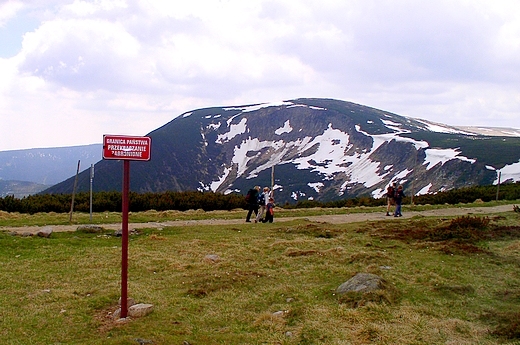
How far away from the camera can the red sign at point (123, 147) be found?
9469 millimetres

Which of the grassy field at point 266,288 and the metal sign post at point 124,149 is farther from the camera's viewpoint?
the metal sign post at point 124,149

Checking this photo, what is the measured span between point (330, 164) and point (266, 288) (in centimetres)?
15157

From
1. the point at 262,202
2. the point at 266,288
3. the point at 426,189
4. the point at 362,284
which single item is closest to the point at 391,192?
the point at 262,202

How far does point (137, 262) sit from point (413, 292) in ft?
25.2

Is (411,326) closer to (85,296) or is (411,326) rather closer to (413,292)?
(413,292)

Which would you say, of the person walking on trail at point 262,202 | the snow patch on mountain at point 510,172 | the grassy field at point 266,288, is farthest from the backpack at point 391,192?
the snow patch on mountain at point 510,172

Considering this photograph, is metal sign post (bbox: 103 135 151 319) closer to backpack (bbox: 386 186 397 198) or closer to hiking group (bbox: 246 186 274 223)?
hiking group (bbox: 246 186 274 223)

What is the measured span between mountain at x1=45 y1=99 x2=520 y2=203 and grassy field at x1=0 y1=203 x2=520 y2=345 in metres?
90.1

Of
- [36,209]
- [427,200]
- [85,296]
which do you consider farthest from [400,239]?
[427,200]

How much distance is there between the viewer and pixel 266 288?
12.0 m

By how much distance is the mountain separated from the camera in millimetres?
115062

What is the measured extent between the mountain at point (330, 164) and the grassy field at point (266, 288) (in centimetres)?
9011

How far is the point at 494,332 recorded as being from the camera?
8930 mm

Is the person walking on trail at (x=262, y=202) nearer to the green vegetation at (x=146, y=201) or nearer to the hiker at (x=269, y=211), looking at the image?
the hiker at (x=269, y=211)
